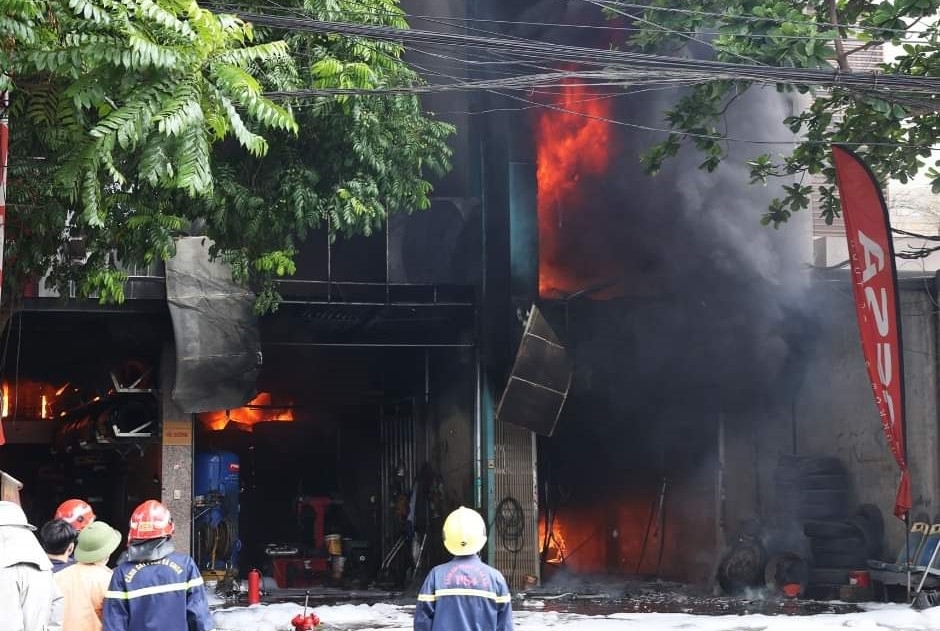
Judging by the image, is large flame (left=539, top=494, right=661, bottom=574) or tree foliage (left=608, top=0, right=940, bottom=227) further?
large flame (left=539, top=494, right=661, bottom=574)

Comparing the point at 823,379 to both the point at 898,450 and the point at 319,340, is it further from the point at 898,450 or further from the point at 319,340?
the point at 319,340

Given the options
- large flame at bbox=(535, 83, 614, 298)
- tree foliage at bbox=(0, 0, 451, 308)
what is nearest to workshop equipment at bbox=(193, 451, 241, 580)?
tree foliage at bbox=(0, 0, 451, 308)

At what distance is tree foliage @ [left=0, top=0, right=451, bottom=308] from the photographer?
685 cm

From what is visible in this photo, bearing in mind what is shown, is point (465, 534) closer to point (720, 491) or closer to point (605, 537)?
point (720, 491)

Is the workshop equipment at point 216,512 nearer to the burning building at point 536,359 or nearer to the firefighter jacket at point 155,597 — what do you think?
the burning building at point 536,359

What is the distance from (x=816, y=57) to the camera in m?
12.1

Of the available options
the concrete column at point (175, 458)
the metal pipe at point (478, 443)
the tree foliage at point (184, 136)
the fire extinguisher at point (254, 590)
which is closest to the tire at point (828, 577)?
the metal pipe at point (478, 443)

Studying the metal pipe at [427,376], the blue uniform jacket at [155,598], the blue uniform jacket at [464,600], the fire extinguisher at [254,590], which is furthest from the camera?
the metal pipe at [427,376]

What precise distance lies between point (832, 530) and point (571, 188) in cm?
648

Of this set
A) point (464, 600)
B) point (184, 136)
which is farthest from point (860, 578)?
point (184, 136)

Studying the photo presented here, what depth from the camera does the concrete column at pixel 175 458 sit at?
1616cm

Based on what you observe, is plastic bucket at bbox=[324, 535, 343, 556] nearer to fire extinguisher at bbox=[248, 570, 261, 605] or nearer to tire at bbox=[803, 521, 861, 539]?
fire extinguisher at bbox=[248, 570, 261, 605]

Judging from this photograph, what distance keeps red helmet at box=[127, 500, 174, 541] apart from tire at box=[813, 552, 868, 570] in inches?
460

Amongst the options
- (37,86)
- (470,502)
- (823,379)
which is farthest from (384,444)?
(37,86)
